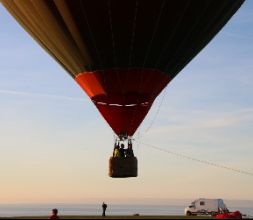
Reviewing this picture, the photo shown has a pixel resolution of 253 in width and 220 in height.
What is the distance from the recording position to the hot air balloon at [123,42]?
27.4m

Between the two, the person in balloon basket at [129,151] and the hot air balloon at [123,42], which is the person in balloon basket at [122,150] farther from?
the hot air balloon at [123,42]

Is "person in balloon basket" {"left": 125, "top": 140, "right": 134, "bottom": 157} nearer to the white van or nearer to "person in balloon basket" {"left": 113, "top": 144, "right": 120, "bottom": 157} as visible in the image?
"person in balloon basket" {"left": 113, "top": 144, "right": 120, "bottom": 157}

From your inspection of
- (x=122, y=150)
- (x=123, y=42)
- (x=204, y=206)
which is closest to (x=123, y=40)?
(x=123, y=42)

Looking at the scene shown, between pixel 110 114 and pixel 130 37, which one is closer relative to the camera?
pixel 130 37

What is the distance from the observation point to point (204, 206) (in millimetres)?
56531

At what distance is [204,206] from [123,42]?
1263 inches

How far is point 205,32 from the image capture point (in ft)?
98.7

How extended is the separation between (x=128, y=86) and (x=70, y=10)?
4.79 metres

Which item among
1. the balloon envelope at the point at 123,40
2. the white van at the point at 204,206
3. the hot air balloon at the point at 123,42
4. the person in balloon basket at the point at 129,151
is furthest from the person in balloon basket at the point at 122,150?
the white van at the point at 204,206

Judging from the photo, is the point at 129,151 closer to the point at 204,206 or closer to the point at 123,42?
the point at 123,42

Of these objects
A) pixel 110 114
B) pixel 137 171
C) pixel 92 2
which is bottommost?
pixel 137 171

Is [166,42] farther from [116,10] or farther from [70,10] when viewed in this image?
[70,10]

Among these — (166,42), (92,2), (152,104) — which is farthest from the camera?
(152,104)

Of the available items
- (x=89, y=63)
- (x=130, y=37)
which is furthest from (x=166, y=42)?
(x=89, y=63)
